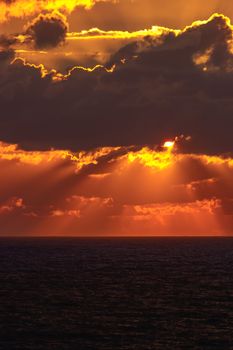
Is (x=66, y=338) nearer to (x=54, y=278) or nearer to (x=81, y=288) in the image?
(x=81, y=288)

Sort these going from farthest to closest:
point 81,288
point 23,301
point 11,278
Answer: point 11,278, point 81,288, point 23,301

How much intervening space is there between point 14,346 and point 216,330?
21189 mm

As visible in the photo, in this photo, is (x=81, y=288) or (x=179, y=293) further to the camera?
(x=81, y=288)

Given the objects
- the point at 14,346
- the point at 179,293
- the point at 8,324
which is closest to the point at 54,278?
the point at 179,293

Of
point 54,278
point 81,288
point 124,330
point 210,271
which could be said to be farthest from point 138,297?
point 210,271

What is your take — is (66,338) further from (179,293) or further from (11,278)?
(11,278)

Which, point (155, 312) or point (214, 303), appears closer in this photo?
point (155, 312)

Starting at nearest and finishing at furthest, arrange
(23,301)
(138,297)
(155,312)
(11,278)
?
(155,312) < (23,301) < (138,297) < (11,278)

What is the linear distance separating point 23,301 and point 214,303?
985 inches

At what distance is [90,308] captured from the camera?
85.6 meters

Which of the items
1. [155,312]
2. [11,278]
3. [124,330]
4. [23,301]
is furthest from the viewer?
[11,278]

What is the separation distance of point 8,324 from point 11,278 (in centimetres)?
5224

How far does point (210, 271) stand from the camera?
149 m

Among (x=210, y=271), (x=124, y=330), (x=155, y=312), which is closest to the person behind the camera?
(x=124, y=330)
